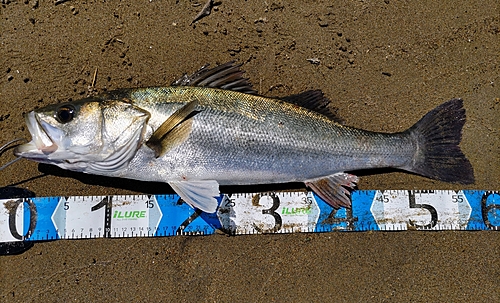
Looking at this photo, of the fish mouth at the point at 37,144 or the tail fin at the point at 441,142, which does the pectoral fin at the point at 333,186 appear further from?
the fish mouth at the point at 37,144

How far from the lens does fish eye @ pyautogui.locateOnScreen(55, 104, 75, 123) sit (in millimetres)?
2461

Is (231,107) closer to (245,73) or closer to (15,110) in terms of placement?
(245,73)

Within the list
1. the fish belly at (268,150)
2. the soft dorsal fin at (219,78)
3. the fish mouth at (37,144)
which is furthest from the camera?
the soft dorsal fin at (219,78)

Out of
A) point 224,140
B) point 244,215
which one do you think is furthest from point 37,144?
point 244,215

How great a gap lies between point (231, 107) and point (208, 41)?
2.74 feet

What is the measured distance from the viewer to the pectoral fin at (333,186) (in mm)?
2857

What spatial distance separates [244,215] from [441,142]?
171cm

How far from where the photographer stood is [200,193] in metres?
2.63

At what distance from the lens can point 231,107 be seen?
263 cm

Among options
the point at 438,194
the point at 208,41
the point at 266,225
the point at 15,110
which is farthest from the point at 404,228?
the point at 15,110

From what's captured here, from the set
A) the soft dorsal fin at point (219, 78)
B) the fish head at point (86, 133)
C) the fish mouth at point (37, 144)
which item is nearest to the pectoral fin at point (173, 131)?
the fish head at point (86, 133)

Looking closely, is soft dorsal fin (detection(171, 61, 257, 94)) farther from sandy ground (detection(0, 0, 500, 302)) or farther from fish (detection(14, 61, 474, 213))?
sandy ground (detection(0, 0, 500, 302))

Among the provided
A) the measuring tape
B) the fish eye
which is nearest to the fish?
the fish eye

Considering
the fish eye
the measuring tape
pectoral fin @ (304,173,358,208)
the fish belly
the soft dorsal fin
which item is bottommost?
the measuring tape
